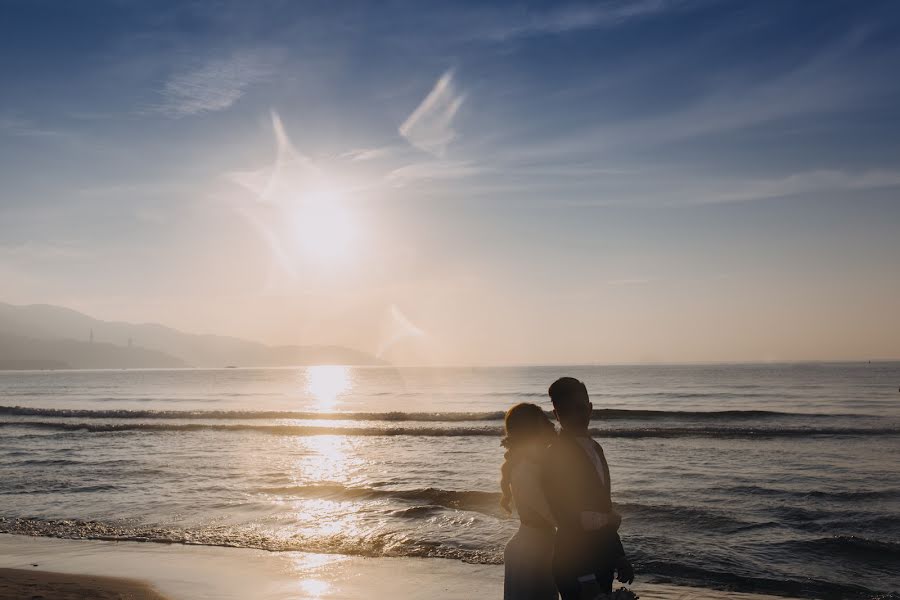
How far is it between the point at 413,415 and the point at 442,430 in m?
10.7

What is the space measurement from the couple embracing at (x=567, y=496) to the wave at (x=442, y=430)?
2538cm

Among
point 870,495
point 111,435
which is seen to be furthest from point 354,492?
point 111,435

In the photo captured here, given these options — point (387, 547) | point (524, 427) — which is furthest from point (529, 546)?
point (387, 547)

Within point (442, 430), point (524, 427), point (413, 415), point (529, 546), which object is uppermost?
point (524, 427)

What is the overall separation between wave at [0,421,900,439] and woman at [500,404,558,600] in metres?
25.2

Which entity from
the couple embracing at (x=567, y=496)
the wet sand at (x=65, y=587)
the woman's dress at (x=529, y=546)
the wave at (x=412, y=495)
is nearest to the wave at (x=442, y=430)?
the wave at (x=412, y=495)

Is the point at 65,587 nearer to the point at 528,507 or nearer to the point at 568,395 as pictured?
the point at 528,507

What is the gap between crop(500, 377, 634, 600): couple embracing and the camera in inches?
187

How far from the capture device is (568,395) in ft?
15.7

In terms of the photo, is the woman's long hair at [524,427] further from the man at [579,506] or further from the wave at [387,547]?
the wave at [387,547]

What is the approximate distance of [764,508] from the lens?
46.3ft

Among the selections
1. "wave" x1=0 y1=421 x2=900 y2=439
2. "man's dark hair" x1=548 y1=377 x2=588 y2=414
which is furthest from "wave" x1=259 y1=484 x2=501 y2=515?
"wave" x1=0 y1=421 x2=900 y2=439

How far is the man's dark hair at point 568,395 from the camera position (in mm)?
4781

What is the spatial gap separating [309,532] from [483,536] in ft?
10.9
